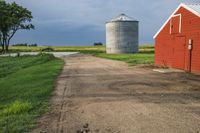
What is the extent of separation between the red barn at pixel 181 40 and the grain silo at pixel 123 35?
34960 millimetres

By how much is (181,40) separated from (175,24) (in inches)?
60.2

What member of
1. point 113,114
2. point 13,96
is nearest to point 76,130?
point 113,114

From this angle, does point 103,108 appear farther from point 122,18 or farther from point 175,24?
point 122,18

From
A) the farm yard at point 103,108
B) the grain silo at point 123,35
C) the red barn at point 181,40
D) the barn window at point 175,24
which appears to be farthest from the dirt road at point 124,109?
the grain silo at point 123,35

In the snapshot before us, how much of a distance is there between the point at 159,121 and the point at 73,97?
15.9ft

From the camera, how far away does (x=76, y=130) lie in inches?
326

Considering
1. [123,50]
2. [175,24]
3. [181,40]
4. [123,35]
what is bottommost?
[123,50]

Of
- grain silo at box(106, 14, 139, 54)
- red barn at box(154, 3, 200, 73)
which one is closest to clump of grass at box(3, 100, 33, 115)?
red barn at box(154, 3, 200, 73)

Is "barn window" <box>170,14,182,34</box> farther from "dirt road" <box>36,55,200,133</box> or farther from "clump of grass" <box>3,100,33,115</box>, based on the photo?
"clump of grass" <box>3,100,33,115</box>

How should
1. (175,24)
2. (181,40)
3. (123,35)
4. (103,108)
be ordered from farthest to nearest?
(123,35), (175,24), (181,40), (103,108)

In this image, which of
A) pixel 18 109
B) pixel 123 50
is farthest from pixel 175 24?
pixel 123 50

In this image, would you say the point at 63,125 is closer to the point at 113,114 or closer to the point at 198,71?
the point at 113,114

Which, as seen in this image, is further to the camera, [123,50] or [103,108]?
[123,50]

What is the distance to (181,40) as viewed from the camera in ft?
83.1
